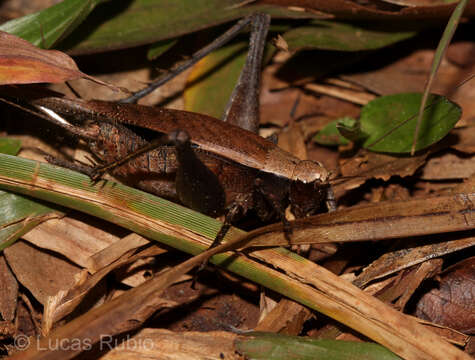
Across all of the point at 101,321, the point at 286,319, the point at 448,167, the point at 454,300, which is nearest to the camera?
the point at 101,321

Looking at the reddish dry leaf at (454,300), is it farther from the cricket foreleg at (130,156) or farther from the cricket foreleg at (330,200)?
the cricket foreleg at (130,156)

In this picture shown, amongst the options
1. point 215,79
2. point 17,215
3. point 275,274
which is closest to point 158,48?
point 215,79

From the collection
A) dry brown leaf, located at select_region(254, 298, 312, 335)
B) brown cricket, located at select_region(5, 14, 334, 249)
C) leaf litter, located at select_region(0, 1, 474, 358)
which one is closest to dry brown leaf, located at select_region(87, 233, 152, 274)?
leaf litter, located at select_region(0, 1, 474, 358)

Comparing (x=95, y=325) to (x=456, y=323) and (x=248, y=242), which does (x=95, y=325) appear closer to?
(x=248, y=242)

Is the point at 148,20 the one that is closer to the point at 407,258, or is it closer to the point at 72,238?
the point at 72,238

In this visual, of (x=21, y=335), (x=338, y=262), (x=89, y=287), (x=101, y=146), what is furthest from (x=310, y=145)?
(x=21, y=335)

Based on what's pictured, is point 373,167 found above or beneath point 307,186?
above
